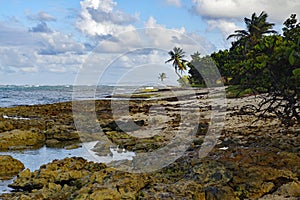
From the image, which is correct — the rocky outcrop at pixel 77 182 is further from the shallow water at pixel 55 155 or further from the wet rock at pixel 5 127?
the wet rock at pixel 5 127

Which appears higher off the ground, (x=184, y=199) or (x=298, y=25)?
(x=298, y=25)

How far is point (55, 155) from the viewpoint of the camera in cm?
1912

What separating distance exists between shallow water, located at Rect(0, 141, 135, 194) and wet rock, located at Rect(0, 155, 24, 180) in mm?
877

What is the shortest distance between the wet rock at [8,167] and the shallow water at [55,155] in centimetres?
88

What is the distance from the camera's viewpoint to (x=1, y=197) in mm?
11594

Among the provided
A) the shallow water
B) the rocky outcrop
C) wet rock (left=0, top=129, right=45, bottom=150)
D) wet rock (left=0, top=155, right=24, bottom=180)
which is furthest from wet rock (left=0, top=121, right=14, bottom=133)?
the rocky outcrop

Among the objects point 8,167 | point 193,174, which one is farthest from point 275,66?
point 8,167

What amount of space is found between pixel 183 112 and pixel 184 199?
2385 centimetres

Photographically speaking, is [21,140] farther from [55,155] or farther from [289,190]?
[289,190]

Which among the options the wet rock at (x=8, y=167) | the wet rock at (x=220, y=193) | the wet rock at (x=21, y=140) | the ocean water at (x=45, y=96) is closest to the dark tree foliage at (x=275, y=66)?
the wet rock at (x=220, y=193)

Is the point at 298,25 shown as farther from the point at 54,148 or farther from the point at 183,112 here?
the point at 183,112

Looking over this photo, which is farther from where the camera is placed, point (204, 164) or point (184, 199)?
point (204, 164)

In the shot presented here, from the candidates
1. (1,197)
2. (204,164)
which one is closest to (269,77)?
(204,164)

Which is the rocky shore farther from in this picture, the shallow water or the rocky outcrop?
the shallow water
